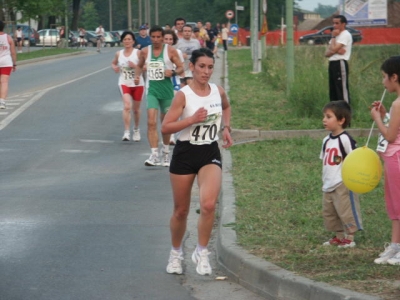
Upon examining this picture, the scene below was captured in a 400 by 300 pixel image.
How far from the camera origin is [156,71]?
13594 millimetres

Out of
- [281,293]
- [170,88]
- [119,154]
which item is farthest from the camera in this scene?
[119,154]

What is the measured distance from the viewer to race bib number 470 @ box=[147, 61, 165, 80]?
13.6 metres

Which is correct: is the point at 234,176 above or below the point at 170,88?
below

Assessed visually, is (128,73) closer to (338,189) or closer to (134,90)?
(134,90)

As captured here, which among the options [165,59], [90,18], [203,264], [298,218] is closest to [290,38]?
[165,59]

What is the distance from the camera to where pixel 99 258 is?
8086mm

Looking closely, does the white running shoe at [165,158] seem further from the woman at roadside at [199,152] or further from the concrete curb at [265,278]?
the woman at roadside at [199,152]

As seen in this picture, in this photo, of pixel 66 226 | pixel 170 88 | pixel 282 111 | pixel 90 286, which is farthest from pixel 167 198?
pixel 282 111

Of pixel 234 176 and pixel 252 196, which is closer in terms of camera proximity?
pixel 252 196

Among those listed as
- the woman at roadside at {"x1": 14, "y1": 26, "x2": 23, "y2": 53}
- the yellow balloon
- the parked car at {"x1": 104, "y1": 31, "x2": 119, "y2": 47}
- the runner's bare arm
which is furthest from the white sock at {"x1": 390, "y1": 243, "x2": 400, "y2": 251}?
the parked car at {"x1": 104, "y1": 31, "x2": 119, "y2": 47}

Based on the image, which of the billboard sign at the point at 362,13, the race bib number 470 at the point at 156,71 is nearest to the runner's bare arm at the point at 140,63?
the race bib number 470 at the point at 156,71

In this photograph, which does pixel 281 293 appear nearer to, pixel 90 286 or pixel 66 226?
pixel 90 286

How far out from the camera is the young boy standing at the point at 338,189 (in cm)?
775

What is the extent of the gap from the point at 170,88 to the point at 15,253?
5.89m
